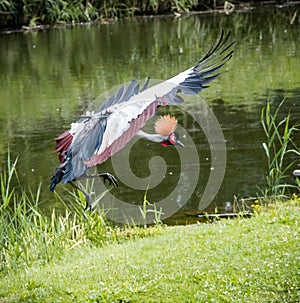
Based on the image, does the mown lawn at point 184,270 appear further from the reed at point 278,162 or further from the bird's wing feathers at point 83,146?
the bird's wing feathers at point 83,146

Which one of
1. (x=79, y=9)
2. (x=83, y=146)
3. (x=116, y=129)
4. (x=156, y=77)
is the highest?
(x=116, y=129)

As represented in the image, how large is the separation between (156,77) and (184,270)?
11.5 m

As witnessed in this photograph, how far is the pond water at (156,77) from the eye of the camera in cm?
1029

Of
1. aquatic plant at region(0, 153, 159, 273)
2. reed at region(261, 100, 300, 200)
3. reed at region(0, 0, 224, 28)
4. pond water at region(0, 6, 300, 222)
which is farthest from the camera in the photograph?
reed at region(0, 0, 224, 28)

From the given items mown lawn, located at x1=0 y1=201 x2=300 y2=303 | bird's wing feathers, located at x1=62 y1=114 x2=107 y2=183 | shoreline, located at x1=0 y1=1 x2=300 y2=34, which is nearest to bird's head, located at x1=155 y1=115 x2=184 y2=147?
bird's wing feathers, located at x1=62 y1=114 x2=107 y2=183

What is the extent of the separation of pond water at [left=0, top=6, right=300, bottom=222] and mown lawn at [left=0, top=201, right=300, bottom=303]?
99.6 inches

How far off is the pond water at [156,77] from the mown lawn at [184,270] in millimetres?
2531

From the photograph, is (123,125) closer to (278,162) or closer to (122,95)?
(122,95)

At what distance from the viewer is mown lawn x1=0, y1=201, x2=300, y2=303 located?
485 centimetres

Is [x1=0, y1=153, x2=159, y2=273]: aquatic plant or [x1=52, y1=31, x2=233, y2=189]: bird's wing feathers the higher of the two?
[x1=52, y1=31, x2=233, y2=189]: bird's wing feathers

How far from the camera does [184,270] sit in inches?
206

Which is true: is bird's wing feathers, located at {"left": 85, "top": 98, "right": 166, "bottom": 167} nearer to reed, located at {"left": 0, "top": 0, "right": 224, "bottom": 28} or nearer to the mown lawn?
the mown lawn

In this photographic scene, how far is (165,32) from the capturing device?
25.0 metres

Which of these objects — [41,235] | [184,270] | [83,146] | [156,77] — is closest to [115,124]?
[83,146]
